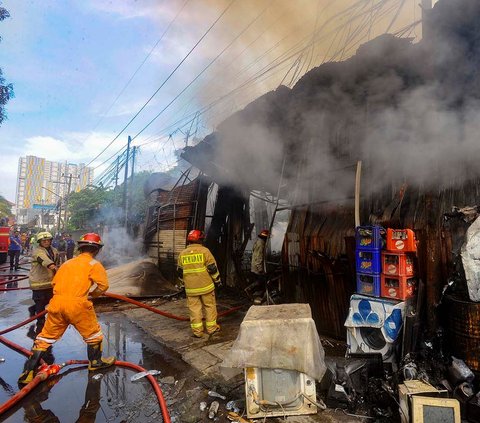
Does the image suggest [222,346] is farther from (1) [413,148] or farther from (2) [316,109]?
(2) [316,109]

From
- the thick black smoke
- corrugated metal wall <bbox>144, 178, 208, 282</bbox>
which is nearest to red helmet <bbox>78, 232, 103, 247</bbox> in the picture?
the thick black smoke

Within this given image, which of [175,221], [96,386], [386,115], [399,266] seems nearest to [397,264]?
[399,266]

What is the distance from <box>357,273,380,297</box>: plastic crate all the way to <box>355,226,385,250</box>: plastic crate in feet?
1.09

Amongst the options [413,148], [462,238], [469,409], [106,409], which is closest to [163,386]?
[106,409]

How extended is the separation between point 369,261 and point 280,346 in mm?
1568

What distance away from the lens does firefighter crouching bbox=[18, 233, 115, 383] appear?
11.8ft

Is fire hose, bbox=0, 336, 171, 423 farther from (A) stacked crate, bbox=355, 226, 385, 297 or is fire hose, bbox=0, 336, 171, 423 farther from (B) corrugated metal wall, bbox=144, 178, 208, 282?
(B) corrugated metal wall, bbox=144, 178, 208, 282

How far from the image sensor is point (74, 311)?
3.62 metres

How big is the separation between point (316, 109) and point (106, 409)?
517 centimetres

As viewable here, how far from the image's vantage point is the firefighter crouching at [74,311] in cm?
359

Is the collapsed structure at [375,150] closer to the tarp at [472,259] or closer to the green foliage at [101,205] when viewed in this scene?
the tarp at [472,259]

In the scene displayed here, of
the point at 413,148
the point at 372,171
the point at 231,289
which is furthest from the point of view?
the point at 231,289

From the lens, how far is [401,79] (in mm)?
4027

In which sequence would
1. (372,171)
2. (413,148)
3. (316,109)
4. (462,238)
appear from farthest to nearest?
(316,109)
(372,171)
(413,148)
(462,238)
